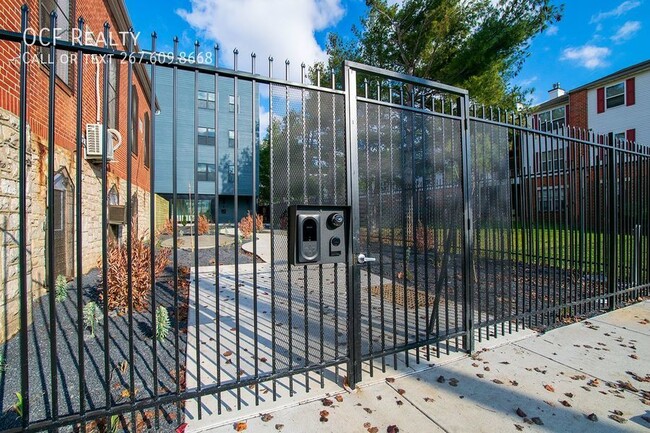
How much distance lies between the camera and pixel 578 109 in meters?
18.3

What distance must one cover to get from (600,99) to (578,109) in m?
1.03

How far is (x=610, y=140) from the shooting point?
4.62m

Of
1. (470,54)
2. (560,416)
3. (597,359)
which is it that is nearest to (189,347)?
(560,416)

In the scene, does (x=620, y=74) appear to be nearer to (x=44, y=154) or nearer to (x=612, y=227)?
(x=612, y=227)

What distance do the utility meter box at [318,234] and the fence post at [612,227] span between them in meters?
4.33

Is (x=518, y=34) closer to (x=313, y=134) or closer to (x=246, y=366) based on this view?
(x=313, y=134)

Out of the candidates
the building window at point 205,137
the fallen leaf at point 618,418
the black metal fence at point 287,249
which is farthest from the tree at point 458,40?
the building window at point 205,137

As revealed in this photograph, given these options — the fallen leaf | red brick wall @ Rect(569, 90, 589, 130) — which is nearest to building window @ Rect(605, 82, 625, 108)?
red brick wall @ Rect(569, 90, 589, 130)

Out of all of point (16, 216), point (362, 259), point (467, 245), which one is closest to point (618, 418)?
point (467, 245)

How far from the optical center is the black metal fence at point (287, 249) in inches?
79.0

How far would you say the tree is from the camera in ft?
24.4

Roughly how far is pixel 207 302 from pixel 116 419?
289 cm

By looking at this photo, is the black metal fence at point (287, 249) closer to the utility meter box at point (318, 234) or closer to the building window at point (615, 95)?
the utility meter box at point (318, 234)

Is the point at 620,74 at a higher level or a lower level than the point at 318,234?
higher
